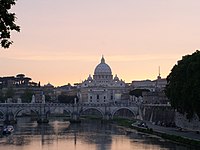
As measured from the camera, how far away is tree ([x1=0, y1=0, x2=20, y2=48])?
958 cm

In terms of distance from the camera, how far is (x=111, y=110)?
7038 cm

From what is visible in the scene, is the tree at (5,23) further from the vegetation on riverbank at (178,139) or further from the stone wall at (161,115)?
the stone wall at (161,115)

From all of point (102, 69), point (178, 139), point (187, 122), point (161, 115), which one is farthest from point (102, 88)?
point (178, 139)

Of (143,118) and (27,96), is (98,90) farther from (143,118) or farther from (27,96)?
(143,118)

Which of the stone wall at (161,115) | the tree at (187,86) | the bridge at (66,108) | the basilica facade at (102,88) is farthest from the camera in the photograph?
the basilica facade at (102,88)

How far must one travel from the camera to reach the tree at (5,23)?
958 cm

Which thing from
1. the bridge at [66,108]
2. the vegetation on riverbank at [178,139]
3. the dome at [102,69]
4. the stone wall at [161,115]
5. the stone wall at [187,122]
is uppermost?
the dome at [102,69]

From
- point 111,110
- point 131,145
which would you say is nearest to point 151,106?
point 111,110

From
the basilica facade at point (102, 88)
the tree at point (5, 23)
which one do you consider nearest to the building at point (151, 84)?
the basilica facade at point (102, 88)

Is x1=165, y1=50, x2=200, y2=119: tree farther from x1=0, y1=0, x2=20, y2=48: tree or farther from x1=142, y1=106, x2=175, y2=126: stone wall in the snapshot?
x1=0, y1=0, x2=20, y2=48: tree

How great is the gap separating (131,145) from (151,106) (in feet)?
81.7

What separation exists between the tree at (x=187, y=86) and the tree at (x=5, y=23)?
22.1 metres

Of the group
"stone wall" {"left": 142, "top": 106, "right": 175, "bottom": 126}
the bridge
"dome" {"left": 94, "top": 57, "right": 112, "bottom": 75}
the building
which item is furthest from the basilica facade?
"stone wall" {"left": 142, "top": 106, "right": 175, "bottom": 126}

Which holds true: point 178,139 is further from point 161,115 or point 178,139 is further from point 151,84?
point 151,84
